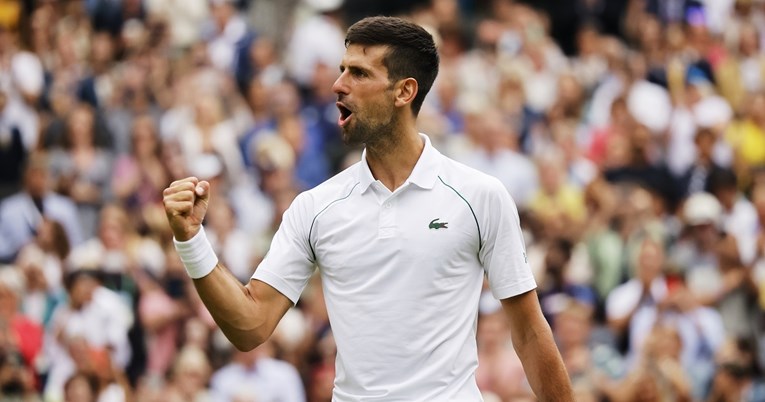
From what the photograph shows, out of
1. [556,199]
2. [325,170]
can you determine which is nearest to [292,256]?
[556,199]

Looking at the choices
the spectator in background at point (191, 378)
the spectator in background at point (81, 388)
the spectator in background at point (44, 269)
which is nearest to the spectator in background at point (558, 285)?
the spectator in background at point (191, 378)

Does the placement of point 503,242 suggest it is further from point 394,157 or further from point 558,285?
point 558,285

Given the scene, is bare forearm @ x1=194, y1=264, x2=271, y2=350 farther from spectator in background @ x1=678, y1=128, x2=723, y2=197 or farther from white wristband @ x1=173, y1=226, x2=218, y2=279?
spectator in background @ x1=678, y1=128, x2=723, y2=197

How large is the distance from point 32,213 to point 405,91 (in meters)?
8.14

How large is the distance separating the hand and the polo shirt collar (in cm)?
61

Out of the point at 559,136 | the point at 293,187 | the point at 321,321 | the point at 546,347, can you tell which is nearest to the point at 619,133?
the point at 559,136

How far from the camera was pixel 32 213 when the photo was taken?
13.4 metres

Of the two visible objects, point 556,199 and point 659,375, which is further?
point 556,199

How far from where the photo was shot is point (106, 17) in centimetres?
1709

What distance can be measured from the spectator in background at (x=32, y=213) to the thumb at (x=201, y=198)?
786 centimetres

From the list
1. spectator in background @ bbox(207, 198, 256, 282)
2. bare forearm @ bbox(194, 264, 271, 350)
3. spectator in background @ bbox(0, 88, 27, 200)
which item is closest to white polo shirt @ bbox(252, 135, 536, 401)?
bare forearm @ bbox(194, 264, 271, 350)

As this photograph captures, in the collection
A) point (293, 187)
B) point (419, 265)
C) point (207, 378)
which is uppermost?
point (419, 265)

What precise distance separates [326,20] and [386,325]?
11286 millimetres

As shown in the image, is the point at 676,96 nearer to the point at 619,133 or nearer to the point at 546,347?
the point at 619,133
